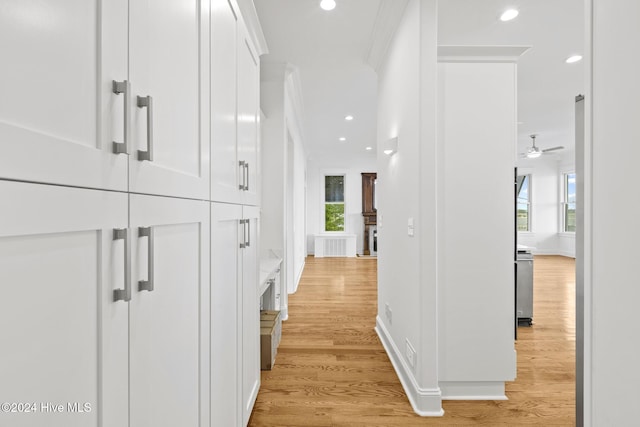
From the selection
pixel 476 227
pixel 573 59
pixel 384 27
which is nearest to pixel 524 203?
pixel 573 59

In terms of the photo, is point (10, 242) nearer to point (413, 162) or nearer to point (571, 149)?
point (413, 162)

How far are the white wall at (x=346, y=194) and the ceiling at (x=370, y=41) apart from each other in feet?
14.3

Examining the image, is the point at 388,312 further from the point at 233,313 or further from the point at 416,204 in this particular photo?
the point at 233,313

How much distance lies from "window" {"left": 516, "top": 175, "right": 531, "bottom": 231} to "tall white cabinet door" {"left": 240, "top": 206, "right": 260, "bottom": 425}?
10.1 meters

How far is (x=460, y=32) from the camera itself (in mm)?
3039

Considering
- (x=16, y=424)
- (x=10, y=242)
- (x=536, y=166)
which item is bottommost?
(x=16, y=424)

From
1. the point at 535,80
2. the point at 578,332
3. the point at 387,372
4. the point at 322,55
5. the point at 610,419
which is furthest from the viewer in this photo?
the point at 535,80

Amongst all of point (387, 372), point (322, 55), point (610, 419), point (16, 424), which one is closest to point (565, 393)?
point (387, 372)

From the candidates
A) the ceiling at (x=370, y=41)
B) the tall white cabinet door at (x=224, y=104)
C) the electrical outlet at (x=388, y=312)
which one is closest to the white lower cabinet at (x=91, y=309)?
the tall white cabinet door at (x=224, y=104)

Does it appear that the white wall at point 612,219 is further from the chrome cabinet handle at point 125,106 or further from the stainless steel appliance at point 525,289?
the stainless steel appliance at point 525,289

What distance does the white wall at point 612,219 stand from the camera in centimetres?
76

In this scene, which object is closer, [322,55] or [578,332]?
[578,332]

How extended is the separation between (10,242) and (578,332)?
5.31 ft

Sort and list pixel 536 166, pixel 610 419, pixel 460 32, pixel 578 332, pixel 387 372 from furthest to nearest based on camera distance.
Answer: pixel 536 166, pixel 460 32, pixel 387 372, pixel 578 332, pixel 610 419
